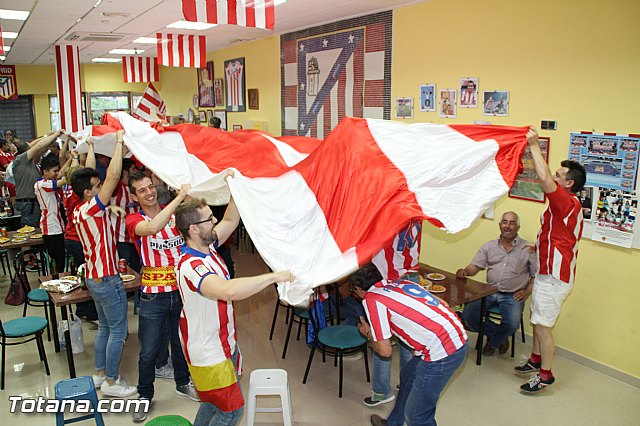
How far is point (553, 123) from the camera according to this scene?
178 inches

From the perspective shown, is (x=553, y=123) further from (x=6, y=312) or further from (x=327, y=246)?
(x=6, y=312)

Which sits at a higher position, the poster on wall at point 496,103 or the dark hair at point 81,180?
the poster on wall at point 496,103

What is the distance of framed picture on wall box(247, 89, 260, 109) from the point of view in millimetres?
9089

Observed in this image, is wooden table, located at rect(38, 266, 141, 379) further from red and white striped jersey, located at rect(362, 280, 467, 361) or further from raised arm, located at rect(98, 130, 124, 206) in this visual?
red and white striped jersey, located at rect(362, 280, 467, 361)

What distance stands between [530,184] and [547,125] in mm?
565

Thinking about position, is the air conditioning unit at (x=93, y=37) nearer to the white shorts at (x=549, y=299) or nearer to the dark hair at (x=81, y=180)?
the dark hair at (x=81, y=180)

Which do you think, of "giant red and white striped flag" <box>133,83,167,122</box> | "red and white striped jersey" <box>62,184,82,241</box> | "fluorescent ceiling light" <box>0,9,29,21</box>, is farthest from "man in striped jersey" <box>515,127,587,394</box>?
"fluorescent ceiling light" <box>0,9,29,21</box>

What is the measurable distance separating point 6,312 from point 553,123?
5.95 meters

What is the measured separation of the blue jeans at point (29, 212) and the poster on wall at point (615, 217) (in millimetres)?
6514

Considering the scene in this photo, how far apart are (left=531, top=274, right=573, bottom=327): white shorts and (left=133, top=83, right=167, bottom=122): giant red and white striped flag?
583 centimetres

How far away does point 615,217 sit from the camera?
4.17 metres

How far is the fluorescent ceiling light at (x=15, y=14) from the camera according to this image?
20.9ft

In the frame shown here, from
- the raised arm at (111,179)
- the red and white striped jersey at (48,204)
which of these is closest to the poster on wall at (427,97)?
the raised arm at (111,179)

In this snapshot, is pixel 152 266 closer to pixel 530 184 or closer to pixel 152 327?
pixel 152 327
